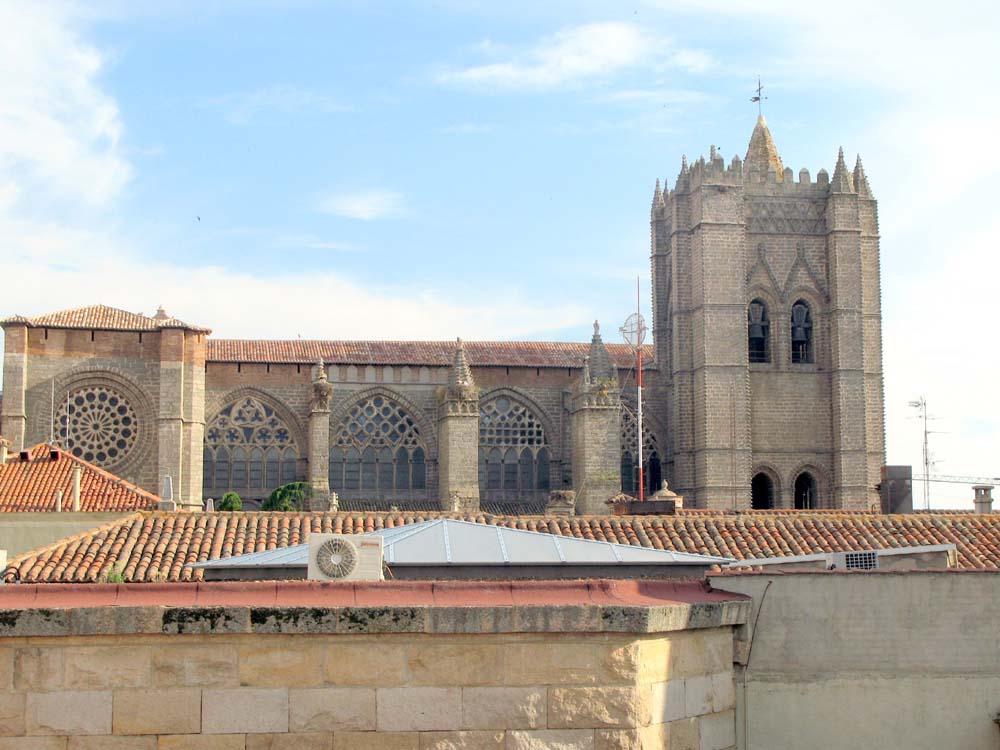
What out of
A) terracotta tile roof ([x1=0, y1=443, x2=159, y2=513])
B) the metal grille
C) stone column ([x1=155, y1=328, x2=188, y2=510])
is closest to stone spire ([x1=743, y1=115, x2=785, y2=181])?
stone column ([x1=155, y1=328, x2=188, y2=510])

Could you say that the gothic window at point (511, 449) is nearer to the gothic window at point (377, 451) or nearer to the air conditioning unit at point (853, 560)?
the gothic window at point (377, 451)


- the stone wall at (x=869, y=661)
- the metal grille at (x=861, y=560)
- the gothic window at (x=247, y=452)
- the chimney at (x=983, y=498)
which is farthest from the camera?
the gothic window at (x=247, y=452)

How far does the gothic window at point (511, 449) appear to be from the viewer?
42312mm

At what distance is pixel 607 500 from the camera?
3803cm

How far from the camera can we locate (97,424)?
38688 mm

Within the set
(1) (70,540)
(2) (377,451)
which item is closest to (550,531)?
(1) (70,540)

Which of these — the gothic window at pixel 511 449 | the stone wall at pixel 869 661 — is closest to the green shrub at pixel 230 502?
the gothic window at pixel 511 449

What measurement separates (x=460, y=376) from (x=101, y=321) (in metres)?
9.62

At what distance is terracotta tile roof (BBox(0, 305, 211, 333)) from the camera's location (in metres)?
38.7

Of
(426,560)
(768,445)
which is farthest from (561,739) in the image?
(768,445)

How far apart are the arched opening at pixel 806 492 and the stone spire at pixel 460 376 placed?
11429 mm

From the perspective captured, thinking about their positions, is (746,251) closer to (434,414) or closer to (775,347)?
(775,347)

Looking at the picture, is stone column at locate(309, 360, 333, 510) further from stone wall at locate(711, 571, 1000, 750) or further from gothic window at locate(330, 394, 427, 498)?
stone wall at locate(711, 571, 1000, 750)

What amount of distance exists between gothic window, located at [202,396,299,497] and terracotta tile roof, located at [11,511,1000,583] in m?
14.3
